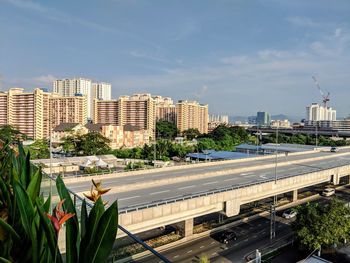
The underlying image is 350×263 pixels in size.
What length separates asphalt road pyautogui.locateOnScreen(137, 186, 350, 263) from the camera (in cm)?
1598

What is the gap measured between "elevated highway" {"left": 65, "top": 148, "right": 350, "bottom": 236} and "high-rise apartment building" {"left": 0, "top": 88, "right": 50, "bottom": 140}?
1647 inches

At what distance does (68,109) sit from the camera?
67.0 metres

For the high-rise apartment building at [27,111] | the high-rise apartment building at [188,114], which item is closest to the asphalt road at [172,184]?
the high-rise apartment building at [27,111]

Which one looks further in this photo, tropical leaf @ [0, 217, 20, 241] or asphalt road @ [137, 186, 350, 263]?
asphalt road @ [137, 186, 350, 263]

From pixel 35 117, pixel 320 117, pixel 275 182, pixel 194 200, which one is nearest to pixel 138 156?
pixel 35 117

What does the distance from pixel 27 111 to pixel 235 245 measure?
5323cm

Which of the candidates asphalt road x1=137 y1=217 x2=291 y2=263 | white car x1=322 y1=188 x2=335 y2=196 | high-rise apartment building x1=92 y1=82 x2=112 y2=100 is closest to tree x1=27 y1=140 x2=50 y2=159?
asphalt road x1=137 y1=217 x2=291 y2=263

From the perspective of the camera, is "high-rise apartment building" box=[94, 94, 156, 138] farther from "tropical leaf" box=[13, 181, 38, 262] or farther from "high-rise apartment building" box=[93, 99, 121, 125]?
"tropical leaf" box=[13, 181, 38, 262]

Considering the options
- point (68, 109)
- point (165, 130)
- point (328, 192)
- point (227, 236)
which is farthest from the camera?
point (165, 130)

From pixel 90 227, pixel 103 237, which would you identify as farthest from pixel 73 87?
pixel 103 237

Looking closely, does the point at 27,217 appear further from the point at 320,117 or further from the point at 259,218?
the point at 320,117

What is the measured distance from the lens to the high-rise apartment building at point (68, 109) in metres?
66.1

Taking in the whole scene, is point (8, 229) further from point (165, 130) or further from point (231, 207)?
point (165, 130)

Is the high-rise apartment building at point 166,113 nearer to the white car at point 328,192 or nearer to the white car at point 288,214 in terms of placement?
the white car at point 328,192
